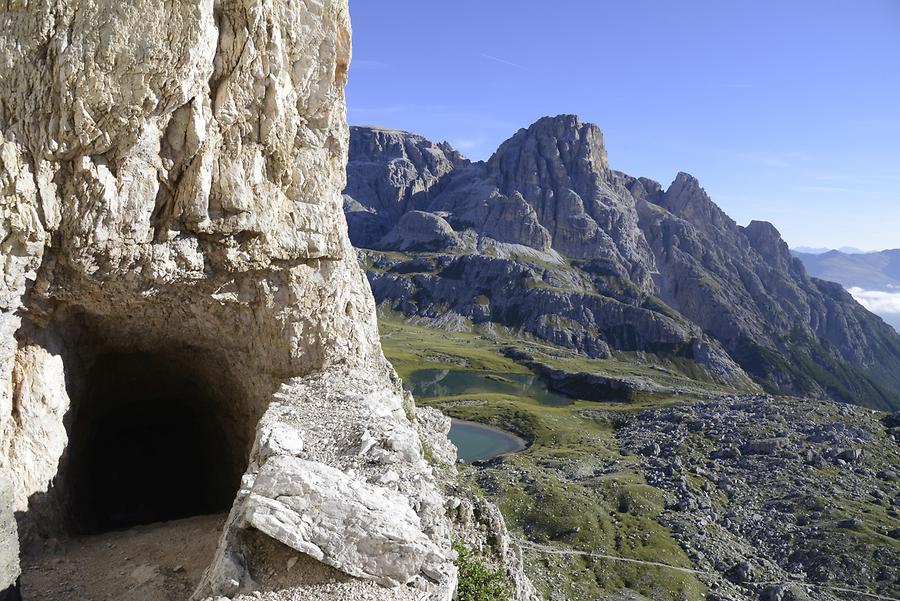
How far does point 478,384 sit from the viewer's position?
15500cm

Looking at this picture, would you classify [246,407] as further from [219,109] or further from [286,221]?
[219,109]

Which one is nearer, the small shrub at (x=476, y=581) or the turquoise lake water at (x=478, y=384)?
the small shrub at (x=476, y=581)

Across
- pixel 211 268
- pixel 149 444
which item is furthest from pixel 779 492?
pixel 211 268

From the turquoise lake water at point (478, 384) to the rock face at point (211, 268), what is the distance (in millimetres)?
118075

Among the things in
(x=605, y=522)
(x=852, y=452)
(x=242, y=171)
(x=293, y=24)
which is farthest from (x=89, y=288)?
(x=852, y=452)

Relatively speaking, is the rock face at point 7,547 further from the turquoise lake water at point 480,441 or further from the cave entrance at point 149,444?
the turquoise lake water at point 480,441

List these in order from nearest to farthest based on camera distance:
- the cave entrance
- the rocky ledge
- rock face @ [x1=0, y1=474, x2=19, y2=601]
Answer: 1. rock face @ [x1=0, y1=474, x2=19, y2=601]
2. the cave entrance
3. the rocky ledge

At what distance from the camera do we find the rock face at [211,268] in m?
11.5

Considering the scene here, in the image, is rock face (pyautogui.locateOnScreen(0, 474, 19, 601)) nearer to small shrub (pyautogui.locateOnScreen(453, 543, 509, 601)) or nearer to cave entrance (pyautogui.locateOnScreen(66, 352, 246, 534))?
cave entrance (pyautogui.locateOnScreen(66, 352, 246, 534))

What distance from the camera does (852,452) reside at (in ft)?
311

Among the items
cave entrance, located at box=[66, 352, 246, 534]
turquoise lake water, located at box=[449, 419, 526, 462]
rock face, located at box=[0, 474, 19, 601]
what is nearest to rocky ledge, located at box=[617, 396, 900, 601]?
turquoise lake water, located at box=[449, 419, 526, 462]

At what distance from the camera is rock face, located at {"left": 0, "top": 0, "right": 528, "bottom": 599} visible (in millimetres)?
11469

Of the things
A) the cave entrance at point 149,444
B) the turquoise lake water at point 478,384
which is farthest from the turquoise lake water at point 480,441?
the cave entrance at point 149,444

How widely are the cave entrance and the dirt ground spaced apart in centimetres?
240
